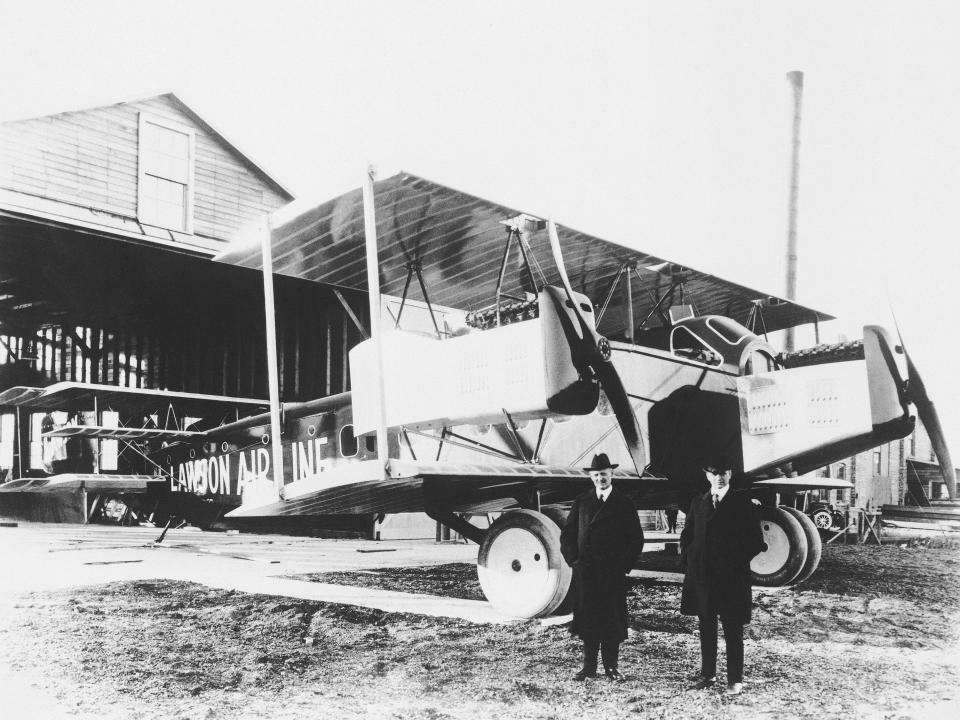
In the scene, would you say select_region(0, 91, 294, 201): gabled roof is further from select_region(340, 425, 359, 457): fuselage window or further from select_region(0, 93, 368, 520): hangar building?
select_region(340, 425, 359, 457): fuselage window

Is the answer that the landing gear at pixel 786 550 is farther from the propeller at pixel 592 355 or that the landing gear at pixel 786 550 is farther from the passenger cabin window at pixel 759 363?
the propeller at pixel 592 355

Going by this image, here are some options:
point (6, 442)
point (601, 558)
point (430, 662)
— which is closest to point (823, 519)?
point (601, 558)

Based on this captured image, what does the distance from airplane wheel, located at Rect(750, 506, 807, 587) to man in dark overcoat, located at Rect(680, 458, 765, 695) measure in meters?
2.61

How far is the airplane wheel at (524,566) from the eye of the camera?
414 cm

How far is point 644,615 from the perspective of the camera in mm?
4234


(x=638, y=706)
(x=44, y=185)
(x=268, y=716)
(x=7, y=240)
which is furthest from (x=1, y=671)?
(x=44, y=185)

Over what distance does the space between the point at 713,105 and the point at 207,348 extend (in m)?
10.7

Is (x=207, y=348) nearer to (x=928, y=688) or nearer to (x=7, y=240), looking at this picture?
(x=7, y=240)

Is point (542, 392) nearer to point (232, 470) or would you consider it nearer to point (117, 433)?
point (232, 470)

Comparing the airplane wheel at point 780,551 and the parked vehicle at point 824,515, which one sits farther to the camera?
the parked vehicle at point 824,515

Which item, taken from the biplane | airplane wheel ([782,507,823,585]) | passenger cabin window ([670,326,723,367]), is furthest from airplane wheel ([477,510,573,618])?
airplane wheel ([782,507,823,585])

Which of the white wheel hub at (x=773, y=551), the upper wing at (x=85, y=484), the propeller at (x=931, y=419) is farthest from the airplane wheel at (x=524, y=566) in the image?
the upper wing at (x=85, y=484)

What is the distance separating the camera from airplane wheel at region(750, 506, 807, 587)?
17.6 feet

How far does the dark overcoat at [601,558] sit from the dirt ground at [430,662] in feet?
0.68
